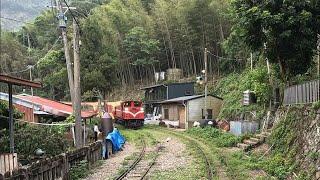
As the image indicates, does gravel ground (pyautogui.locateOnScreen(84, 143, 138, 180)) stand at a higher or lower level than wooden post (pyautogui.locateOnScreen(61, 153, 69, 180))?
lower

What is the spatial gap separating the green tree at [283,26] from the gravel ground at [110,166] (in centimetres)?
728

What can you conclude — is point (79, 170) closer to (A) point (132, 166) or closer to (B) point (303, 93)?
(A) point (132, 166)

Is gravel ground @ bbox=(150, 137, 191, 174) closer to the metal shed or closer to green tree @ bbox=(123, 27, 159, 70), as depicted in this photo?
the metal shed

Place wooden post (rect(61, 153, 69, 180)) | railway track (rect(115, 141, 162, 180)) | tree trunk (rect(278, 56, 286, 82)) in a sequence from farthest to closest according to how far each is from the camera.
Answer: tree trunk (rect(278, 56, 286, 82)) → railway track (rect(115, 141, 162, 180)) → wooden post (rect(61, 153, 69, 180))

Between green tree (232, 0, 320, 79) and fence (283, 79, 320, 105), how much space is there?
1534mm

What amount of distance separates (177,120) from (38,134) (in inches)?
870

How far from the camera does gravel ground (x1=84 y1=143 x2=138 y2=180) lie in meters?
12.9

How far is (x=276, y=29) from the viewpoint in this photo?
16.9 meters

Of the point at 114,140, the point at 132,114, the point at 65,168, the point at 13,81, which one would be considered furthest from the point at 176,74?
the point at 13,81

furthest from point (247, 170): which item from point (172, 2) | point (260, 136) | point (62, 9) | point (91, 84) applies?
point (172, 2)

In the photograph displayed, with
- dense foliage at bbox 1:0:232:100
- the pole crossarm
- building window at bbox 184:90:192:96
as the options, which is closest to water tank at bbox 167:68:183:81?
dense foliage at bbox 1:0:232:100

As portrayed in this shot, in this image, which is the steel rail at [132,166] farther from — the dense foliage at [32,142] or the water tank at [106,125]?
the dense foliage at [32,142]

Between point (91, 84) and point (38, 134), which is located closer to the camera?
point (38, 134)

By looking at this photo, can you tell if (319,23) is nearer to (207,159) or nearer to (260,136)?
(260,136)
